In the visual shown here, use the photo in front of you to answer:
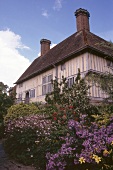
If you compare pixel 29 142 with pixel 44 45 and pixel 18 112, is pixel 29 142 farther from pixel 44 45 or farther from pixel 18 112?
pixel 44 45

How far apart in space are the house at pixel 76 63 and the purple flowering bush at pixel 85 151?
5.71 m

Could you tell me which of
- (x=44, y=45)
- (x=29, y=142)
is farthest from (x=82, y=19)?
(x=29, y=142)

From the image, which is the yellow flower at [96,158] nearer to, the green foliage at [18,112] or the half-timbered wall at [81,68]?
the green foliage at [18,112]

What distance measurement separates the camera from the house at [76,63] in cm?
1154

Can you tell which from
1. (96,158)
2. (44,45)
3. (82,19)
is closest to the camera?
(96,158)

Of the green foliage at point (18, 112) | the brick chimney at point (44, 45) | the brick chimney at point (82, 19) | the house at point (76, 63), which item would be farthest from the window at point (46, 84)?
the brick chimney at point (44, 45)

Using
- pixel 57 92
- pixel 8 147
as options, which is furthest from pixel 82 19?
pixel 8 147

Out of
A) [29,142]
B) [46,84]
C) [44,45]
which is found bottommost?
[29,142]

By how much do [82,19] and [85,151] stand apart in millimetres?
14653

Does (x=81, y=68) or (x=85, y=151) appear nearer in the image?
(x=85, y=151)

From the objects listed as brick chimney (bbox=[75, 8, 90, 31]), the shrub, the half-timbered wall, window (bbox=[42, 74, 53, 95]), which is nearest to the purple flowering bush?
the shrub

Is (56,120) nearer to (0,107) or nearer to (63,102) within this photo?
(63,102)

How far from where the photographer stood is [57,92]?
848 centimetres

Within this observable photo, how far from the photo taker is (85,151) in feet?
10.9
